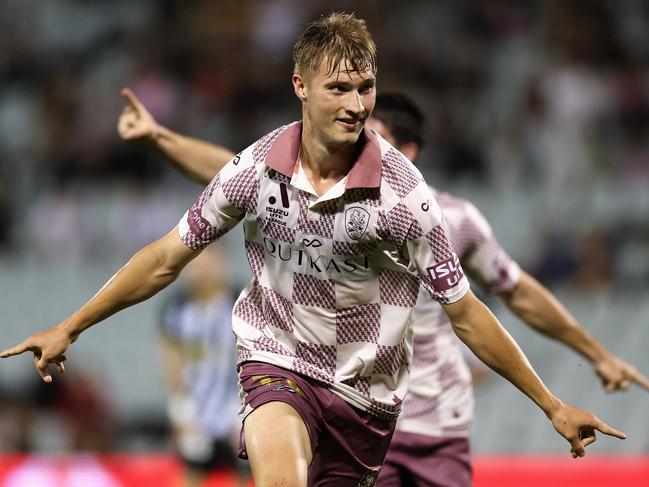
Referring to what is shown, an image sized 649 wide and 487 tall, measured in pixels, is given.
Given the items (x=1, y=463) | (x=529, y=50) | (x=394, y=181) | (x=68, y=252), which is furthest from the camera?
(x=529, y=50)

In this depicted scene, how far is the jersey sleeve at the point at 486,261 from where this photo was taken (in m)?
5.12

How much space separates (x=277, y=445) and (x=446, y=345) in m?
1.46

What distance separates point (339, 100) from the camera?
3.91m

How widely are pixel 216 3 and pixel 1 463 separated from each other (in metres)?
5.89

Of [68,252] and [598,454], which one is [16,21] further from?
[598,454]

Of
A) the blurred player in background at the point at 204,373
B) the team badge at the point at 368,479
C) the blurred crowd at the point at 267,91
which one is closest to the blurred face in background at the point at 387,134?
the team badge at the point at 368,479

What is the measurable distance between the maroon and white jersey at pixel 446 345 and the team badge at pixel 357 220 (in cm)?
113

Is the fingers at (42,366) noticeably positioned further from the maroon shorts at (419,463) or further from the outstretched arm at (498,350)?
the maroon shorts at (419,463)

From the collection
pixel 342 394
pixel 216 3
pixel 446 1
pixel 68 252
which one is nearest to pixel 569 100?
pixel 446 1

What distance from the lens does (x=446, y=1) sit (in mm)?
11664

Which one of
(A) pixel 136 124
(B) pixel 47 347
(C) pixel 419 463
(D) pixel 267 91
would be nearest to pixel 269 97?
(D) pixel 267 91

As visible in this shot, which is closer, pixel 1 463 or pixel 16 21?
pixel 1 463

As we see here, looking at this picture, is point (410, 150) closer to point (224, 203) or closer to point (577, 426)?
point (224, 203)

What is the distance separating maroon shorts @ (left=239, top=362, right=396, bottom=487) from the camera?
412 centimetres
